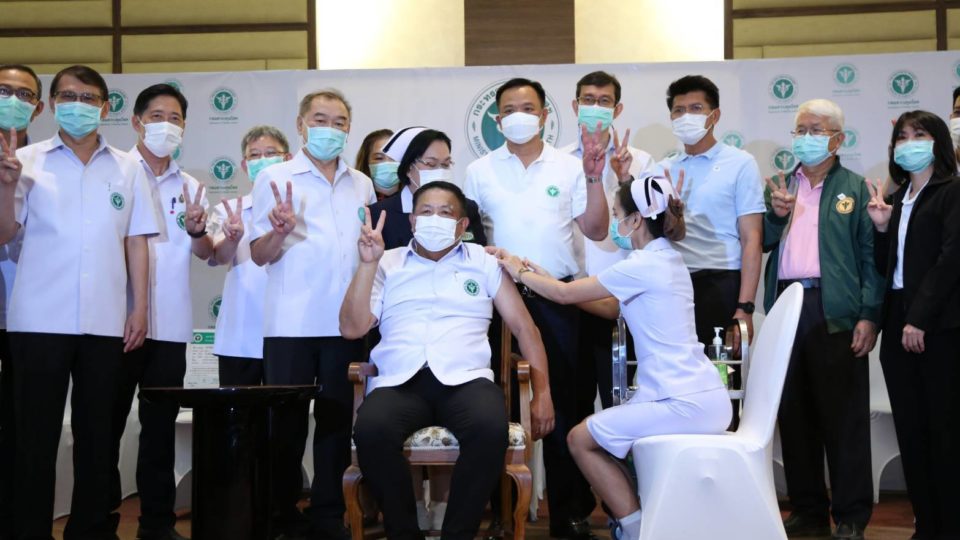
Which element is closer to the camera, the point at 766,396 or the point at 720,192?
the point at 766,396

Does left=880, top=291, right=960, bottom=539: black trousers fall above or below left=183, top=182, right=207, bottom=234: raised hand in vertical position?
below

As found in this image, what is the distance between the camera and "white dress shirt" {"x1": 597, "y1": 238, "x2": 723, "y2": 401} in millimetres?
3236

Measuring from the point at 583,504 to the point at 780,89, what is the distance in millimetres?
2743

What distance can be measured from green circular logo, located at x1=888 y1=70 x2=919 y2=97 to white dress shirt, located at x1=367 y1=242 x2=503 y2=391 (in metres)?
3.00

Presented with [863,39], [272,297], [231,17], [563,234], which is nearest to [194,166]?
[231,17]

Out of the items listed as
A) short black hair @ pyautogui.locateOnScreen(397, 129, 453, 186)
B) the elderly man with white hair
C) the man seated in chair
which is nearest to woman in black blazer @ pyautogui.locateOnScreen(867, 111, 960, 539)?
the elderly man with white hair

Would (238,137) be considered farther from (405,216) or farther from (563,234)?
(563,234)

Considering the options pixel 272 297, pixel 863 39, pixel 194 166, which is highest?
pixel 863 39

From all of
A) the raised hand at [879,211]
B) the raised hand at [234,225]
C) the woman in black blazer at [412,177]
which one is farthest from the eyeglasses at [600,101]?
the raised hand at [234,225]

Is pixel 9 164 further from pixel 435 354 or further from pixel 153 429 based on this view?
pixel 435 354

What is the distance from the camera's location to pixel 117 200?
3730mm

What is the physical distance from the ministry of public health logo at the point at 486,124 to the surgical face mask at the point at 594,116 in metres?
1.37

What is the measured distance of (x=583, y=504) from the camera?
4.00 meters

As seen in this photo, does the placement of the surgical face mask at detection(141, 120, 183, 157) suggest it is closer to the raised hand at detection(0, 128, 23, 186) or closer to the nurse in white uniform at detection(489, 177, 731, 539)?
the raised hand at detection(0, 128, 23, 186)
